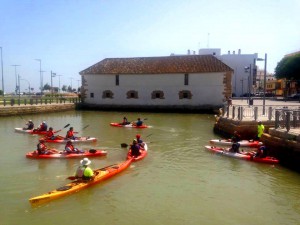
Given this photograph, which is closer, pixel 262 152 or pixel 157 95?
pixel 262 152

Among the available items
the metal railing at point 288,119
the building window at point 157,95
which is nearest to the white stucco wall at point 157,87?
the building window at point 157,95

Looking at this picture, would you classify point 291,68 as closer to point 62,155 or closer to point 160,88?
point 160,88

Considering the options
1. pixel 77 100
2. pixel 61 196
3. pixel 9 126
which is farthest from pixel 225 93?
pixel 61 196

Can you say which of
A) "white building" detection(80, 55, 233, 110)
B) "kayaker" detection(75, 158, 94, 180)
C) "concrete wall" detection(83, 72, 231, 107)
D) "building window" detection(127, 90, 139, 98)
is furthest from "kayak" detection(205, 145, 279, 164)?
"building window" detection(127, 90, 139, 98)

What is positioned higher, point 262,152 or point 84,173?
point 262,152

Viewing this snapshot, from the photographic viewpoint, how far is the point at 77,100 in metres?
48.2

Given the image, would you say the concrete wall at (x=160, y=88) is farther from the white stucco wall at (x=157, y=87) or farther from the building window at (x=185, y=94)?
the building window at (x=185, y=94)

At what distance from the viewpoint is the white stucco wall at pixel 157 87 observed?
1608 inches

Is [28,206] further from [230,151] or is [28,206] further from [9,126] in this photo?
[9,126]

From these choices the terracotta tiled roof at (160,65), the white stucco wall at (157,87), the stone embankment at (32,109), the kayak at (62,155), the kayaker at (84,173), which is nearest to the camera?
the kayaker at (84,173)

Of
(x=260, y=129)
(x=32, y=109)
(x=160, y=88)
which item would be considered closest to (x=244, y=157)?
(x=260, y=129)

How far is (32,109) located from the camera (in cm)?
3625

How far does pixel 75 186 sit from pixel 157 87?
3360cm

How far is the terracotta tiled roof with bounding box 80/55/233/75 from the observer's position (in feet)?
136
